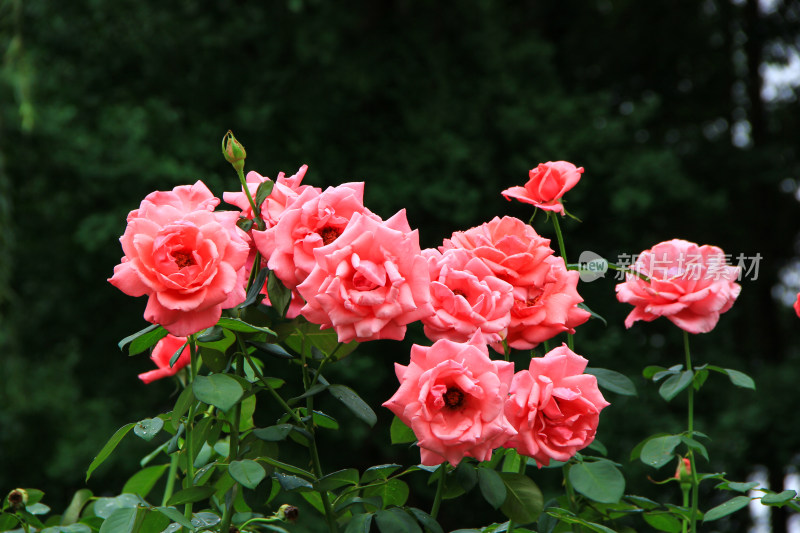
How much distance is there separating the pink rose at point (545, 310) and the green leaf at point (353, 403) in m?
0.15

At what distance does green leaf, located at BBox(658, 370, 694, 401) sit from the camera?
0.90 m

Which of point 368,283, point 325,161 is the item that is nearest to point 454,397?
point 368,283

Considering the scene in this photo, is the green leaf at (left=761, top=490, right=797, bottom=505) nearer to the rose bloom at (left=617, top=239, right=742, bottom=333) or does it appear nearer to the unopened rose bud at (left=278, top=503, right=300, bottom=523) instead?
the rose bloom at (left=617, top=239, right=742, bottom=333)

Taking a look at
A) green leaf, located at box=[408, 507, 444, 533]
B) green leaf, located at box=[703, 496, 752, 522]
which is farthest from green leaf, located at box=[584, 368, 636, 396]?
green leaf, located at box=[408, 507, 444, 533]

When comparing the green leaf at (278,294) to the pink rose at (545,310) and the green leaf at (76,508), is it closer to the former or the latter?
the pink rose at (545,310)

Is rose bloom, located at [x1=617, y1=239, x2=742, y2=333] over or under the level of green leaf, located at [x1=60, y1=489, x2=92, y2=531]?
over

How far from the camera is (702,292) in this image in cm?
92

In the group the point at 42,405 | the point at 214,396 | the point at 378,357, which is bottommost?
the point at 214,396

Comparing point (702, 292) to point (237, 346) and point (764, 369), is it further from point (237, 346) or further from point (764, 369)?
point (764, 369)

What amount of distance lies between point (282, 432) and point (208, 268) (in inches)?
5.8

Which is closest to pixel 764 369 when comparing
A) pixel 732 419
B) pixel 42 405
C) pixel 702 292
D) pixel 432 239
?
pixel 732 419

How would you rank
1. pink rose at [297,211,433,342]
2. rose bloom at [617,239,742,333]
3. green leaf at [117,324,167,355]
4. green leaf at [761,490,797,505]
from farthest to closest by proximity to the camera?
rose bloom at [617,239,742,333], green leaf at [761,490,797,505], green leaf at [117,324,167,355], pink rose at [297,211,433,342]

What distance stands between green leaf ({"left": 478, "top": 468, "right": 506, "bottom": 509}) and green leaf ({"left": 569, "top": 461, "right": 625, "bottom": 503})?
101 mm

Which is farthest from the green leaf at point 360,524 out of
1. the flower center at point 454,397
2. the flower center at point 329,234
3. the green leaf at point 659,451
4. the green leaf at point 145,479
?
the green leaf at point 145,479
